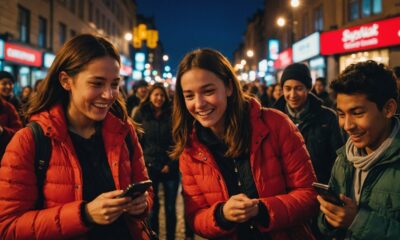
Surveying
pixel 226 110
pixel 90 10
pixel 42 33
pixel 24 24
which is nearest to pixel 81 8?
pixel 90 10

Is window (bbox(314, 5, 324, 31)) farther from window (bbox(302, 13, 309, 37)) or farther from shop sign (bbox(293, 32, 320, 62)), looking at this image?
window (bbox(302, 13, 309, 37))

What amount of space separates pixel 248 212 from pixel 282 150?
56cm

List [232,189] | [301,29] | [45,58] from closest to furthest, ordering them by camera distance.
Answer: [232,189], [45,58], [301,29]

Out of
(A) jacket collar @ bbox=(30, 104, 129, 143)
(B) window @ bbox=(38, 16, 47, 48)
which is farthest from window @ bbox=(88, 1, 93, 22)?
(A) jacket collar @ bbox=(30, 104, 129, 143)

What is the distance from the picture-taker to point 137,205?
8.59 feet

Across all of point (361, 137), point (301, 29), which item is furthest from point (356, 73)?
point (301, 29)

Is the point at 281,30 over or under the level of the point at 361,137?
over

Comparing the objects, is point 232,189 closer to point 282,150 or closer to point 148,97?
point 282,150

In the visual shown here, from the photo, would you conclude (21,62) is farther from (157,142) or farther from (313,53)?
(313,53)

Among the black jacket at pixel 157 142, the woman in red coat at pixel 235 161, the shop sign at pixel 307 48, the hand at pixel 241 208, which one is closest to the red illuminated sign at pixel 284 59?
the shop sign at pixel 307 48

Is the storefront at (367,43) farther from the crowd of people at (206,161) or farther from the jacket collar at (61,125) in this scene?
the jacket collar at (61,125)

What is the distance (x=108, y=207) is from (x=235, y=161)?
1.00m

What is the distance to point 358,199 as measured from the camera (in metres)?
2.71

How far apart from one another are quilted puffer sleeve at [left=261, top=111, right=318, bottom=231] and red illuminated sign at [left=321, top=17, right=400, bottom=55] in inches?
673
